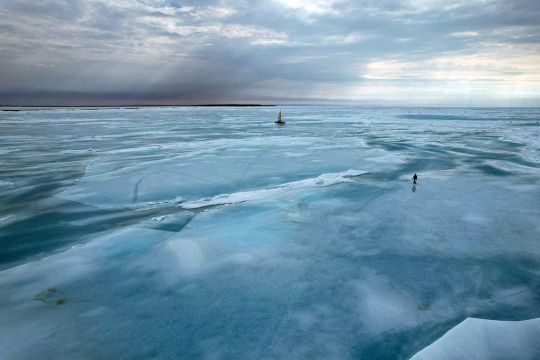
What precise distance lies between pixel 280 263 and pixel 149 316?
1.64 metres

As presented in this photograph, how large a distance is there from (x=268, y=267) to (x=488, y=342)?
7.43ft

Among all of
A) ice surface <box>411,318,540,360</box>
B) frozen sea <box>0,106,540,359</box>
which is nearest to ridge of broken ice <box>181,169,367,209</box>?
frozen sea <box>0,106,540,359</box>

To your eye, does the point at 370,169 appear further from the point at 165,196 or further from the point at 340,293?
the point at 340,293

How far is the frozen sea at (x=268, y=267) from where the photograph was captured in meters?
2.87

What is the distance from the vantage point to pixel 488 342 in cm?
278

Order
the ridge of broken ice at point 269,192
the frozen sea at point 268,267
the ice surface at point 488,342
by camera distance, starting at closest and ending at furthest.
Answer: the ice surface at point 488,342 → the frozen sea at point 268,267 → the ridge of broken ice at point 269,192

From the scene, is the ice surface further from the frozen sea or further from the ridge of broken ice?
the ridge of broken ice

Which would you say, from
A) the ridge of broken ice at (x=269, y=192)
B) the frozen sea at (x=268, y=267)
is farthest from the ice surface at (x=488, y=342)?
the ridge of broken ice at (x=269, y=192)

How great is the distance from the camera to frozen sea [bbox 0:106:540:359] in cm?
287

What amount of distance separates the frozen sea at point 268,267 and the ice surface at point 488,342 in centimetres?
1

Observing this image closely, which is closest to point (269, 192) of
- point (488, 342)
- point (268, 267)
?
point (268, 267)

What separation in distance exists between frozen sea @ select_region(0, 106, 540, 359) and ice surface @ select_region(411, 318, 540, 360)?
14mm

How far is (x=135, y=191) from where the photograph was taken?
7.38m

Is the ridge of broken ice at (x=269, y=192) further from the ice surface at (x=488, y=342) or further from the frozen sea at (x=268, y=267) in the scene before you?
the ice surface at (x=488, y=342)
